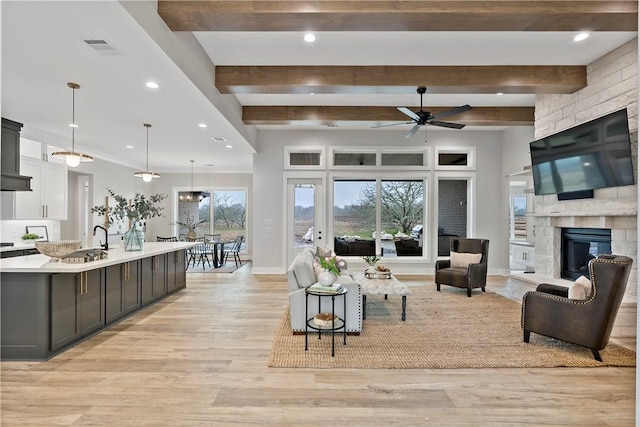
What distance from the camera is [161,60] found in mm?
3150

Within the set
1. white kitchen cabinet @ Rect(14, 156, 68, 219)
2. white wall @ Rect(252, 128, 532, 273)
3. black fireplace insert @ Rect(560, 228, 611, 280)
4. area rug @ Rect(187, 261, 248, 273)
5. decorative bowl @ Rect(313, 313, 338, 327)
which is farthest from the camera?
area rug @ Rect(187, 261, 248, 273)

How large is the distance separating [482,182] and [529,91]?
3098 millimetres

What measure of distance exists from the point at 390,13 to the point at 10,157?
18.0ft

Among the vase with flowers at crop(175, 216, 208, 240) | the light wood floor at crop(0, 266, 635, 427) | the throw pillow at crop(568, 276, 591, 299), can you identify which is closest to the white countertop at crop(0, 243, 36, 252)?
the light wood floor at crop(0, 266, 635, 427)

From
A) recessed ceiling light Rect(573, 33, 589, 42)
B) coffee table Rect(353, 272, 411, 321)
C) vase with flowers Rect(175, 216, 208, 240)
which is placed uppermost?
recessed ceiling light Rect(573, 33, 589, 42)

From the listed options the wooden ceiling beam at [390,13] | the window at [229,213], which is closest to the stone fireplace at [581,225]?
the wooden ceiling beam at [390,13]

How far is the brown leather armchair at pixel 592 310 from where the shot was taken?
3.02 meters

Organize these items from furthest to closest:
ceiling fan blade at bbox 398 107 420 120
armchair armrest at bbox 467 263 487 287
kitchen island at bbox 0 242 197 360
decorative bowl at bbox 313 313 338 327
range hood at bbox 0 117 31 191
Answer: armchair armrest at bbox 467 263 487 287, range hood at bbox 0 117 31 191, ceiling fan blade at bbox 398 107 420 120, decorative bowl at bbox 313 313 338 327, kitchen island at bbox 0 242 197 360

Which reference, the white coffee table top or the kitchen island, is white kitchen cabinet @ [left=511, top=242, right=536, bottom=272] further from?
the kitchen island

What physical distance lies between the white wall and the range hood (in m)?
3.97

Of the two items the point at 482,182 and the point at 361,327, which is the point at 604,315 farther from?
the point at 482,182

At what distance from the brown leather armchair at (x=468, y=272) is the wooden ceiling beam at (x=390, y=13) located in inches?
147

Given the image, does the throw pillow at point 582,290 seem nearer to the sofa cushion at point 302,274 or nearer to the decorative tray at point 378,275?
the decorative tray at point 378,275

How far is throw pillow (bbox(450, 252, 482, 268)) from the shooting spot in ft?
19.5
